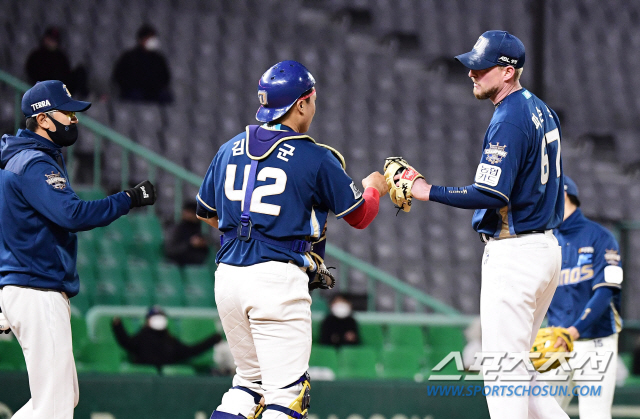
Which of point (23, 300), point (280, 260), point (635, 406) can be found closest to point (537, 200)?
point (280, 260)

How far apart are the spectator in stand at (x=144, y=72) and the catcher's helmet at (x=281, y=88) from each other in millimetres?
7635

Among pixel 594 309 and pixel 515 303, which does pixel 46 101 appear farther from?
pixel 594 309

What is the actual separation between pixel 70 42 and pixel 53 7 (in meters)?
0.73

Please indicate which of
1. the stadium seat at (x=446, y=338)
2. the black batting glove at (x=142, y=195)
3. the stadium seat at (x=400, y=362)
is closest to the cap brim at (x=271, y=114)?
the black batting glove at (x=142, y=195)

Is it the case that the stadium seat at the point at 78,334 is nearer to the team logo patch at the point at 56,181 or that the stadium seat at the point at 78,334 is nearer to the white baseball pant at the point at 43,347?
the white baseball pant at the point at 43,347

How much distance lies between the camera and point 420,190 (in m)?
4.75

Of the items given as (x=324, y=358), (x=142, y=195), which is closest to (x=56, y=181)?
(x=142, y=195)

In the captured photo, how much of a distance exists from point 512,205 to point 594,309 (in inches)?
64.7

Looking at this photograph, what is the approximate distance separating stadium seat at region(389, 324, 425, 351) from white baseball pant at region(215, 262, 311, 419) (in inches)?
208

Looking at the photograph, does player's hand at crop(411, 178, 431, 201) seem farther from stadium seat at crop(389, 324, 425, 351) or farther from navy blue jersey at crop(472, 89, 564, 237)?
stadium seat at crop(389, 324, 425, 351)

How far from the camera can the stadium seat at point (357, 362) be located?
894cm

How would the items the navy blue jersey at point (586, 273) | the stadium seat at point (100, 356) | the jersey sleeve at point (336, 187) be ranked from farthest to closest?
1. the stadium seat at point (100, 356)
2. the navy blue jersey at point (586, 273)
3. the jersey sleeve at point (336, 187)

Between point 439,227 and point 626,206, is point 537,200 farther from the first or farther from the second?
point 626,206

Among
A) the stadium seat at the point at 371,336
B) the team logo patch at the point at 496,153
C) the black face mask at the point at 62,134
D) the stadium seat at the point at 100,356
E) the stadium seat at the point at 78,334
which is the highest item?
the black face mask at the point at 62,134
